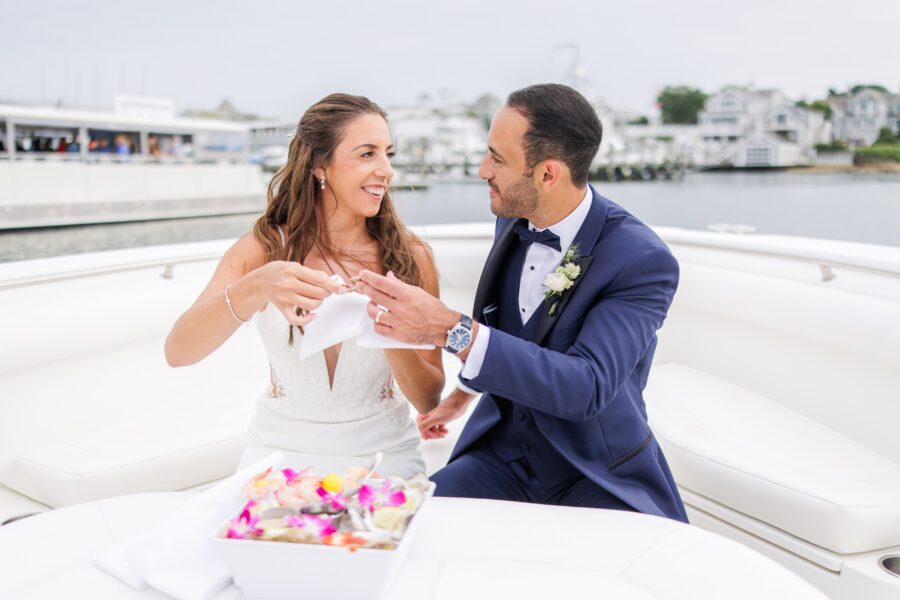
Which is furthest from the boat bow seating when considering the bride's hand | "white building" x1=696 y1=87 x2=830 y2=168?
"white building" x1=696 y1=87 x2=830 y2=168

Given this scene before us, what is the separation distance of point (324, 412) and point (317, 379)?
97 mm

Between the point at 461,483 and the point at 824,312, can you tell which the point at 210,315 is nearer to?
the point at 461,483

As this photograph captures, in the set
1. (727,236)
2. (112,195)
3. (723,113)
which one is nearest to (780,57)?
(723,113)

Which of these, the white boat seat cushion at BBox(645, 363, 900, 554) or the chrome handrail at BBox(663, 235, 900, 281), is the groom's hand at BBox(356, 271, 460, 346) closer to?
the white boat seat cushion at BBox(645, 363, 900, 554)

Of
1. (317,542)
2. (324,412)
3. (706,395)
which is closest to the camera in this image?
(317,542)

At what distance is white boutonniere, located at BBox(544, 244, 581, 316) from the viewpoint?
1.78 meters

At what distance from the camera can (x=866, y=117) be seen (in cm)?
849

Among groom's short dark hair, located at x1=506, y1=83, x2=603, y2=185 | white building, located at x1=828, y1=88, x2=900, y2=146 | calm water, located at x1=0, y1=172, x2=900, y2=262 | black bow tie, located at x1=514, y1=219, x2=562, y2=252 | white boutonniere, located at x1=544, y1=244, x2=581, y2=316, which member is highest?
white building, located at x1=828, y1=88, x2=900, y2=146

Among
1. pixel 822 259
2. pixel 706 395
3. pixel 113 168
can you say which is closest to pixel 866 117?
pixel 822 259

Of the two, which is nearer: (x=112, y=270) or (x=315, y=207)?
(x=315, y=207)

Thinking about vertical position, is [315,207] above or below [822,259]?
above

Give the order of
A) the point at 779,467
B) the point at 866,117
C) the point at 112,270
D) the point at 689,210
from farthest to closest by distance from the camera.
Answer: the point at 689,210 → the point at 866,117 → the point at 112,270 → the point at 779,467

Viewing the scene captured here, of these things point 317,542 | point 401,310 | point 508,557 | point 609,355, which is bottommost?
point 508,557

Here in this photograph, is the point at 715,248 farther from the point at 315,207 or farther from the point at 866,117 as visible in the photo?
the point at 866,117
